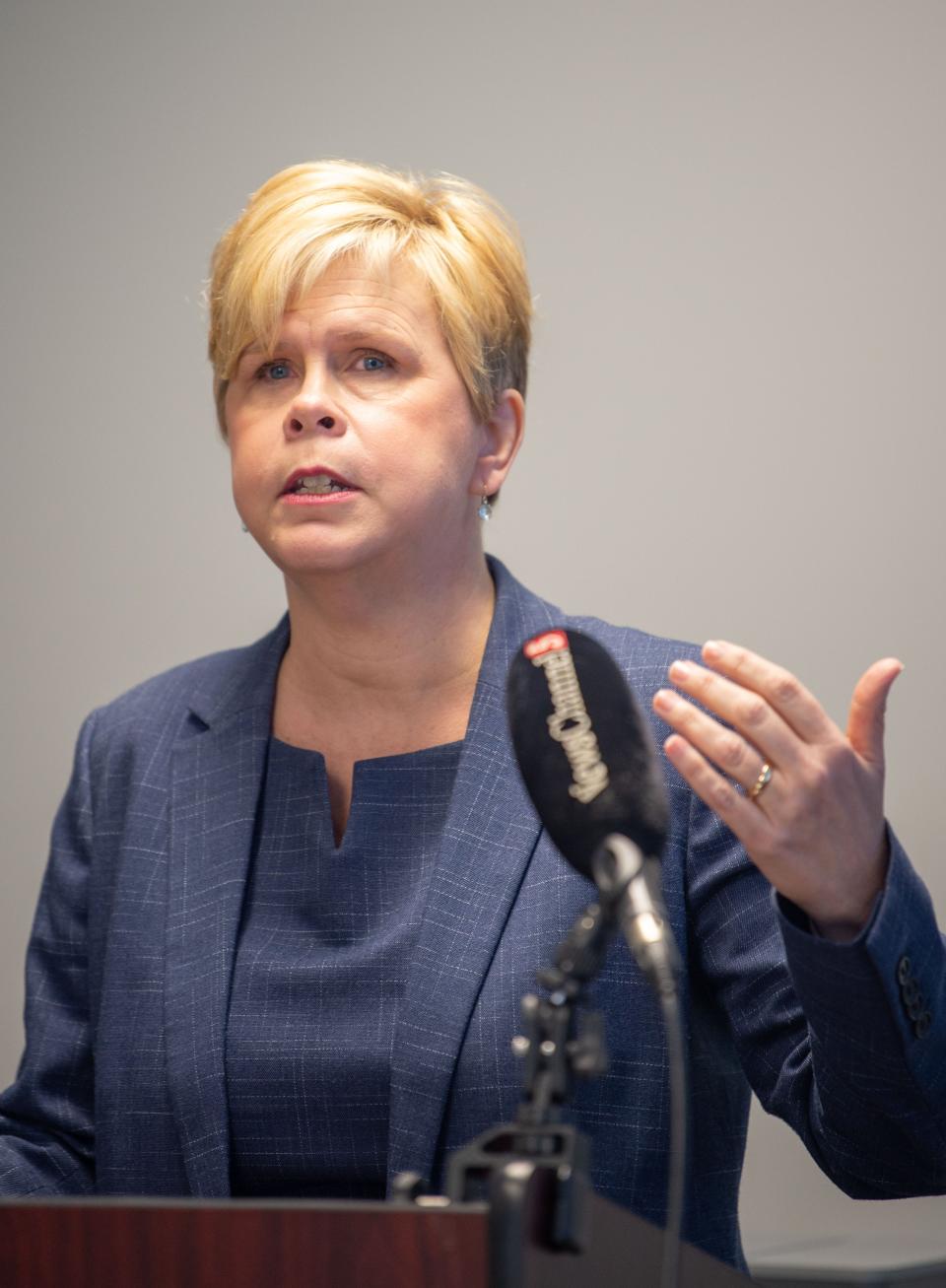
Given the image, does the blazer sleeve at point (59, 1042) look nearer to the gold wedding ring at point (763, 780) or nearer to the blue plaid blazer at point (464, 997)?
the blue plaid blazer at point (464, 997)

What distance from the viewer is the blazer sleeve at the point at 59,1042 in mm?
1622

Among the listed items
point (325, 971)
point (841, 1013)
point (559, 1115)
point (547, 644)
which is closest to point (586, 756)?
point (547, 644)

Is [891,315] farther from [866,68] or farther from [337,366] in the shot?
[337,366]

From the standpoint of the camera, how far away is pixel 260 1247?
0.76 meters

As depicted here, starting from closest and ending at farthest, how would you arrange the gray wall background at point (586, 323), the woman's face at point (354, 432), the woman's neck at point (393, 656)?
the woman's face at point (354, 432) < the woman's neck at point (393, 656) < the gray wall background at point (586, 323)

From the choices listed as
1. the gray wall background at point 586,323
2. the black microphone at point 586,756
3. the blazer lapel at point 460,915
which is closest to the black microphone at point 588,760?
the black microphone at point 586,756

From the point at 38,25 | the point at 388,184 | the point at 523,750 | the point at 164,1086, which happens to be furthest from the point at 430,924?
the point at 38,25

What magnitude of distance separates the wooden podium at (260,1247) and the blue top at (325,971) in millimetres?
671

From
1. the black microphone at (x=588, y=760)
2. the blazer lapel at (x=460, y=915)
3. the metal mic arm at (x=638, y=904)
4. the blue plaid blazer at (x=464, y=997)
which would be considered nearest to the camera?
the metal mic arm at (x=638, y=904)

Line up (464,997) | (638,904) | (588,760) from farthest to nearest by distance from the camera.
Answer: (464,997), (588,760), (638,904)

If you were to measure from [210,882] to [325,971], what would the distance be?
0.17 metres

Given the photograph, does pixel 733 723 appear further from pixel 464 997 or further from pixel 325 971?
pixel 325 971

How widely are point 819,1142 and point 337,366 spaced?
0.87m

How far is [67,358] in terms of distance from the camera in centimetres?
253
